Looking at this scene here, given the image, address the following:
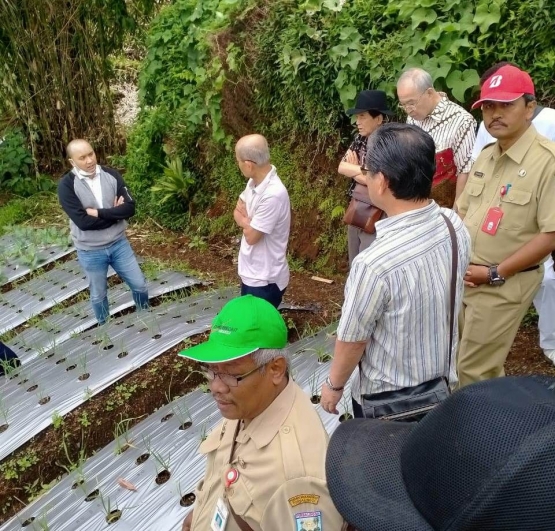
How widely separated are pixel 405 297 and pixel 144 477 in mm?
1705

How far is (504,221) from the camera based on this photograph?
2.38 metres

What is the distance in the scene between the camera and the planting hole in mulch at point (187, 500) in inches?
100.0

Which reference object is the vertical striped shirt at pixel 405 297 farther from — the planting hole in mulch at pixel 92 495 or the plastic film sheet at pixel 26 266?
the plastic film sheet at pixel 26 266

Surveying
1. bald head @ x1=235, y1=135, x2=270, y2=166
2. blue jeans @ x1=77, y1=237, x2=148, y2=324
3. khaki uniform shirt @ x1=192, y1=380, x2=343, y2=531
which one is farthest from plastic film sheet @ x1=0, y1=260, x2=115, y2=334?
khaki uniform shirt @ x1=192, y1=380, x2=343, y2=531

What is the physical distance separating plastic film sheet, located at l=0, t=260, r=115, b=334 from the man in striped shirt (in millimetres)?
3893

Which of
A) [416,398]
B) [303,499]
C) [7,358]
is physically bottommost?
[7,358]

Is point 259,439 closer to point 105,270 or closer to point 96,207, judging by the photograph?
point 96,207

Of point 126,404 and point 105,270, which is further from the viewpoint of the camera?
point 105,270

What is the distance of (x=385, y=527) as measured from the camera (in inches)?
42.3

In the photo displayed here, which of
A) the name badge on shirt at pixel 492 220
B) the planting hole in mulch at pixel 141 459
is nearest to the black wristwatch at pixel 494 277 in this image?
the name badge on shirt at pixel 492 220

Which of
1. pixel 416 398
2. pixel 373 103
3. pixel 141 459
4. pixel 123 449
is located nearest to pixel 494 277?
pixel 416 398

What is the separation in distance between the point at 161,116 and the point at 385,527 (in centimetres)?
646

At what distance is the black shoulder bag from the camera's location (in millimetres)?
1839

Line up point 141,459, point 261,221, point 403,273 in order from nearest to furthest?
point 403,273 < point 141,459 < point 261,221
